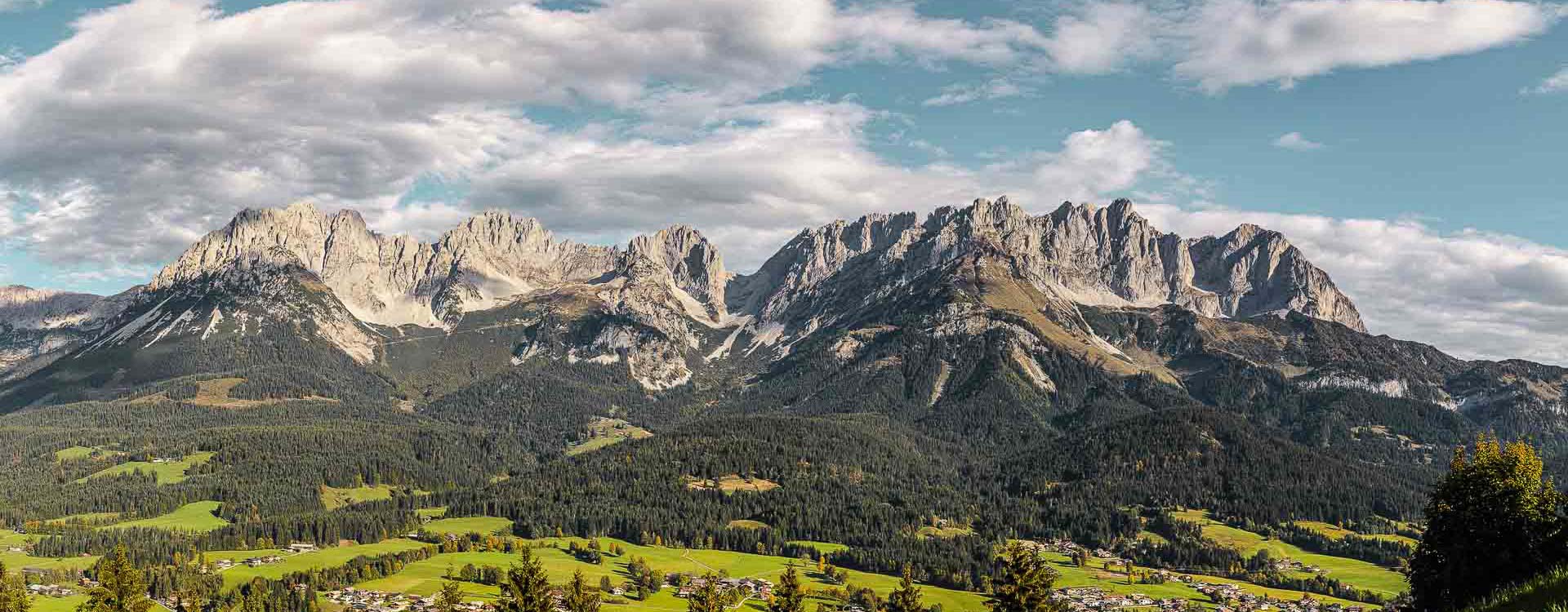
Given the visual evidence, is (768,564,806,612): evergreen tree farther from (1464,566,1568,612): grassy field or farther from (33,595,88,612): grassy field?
(33,595,88,612): grassy field

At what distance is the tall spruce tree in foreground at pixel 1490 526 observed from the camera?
216 feet

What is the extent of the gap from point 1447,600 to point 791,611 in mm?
56099

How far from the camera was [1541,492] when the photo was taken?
67875 mm

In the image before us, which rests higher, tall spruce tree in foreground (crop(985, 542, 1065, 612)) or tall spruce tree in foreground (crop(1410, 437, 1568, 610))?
tall spruce tree in foreground (crop(1410, 437, 1568, 610))

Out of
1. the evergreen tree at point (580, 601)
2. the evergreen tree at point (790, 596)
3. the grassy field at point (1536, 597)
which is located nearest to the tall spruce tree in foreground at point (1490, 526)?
the grassy field at point (1536, 597)

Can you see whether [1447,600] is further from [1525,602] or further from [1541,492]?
[1525,602]

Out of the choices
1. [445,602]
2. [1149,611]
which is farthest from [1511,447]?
[1149,611]

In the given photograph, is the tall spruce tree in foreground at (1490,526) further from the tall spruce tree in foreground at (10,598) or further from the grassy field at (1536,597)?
the tall spruce tree in foreground at (10,598)

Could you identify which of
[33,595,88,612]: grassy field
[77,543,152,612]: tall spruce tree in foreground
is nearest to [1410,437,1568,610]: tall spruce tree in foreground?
[77,543,152,612]: tall spruce tree in foreground

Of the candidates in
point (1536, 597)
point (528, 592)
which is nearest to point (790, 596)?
point (528, 592)

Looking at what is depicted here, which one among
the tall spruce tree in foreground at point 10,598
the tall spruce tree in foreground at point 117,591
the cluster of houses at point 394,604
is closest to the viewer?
the tall spruce tree in foreground at point 117,591

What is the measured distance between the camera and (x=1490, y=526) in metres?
68.8

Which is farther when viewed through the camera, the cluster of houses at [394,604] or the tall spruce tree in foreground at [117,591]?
the cluster of houses at [394,604]

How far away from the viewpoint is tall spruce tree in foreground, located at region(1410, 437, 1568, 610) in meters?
65.8
